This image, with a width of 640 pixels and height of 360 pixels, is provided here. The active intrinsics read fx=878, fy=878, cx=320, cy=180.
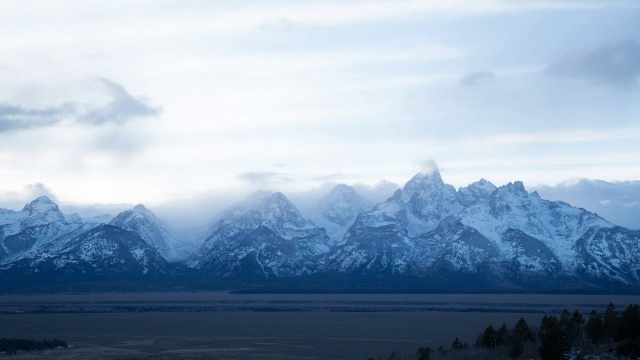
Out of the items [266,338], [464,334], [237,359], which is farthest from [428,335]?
[237,359]

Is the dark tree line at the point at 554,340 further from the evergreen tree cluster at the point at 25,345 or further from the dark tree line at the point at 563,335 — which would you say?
the evergreen tree cluster at the point at 25,345

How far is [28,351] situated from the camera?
130750 millimetres

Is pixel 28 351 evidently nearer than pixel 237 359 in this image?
No

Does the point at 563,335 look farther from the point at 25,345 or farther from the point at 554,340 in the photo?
the point at 25,345

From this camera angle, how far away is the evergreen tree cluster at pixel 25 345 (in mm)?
131250

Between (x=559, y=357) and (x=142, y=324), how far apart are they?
387 feet

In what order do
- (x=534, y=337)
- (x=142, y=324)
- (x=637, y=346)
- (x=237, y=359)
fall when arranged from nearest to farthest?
1. (x=637, y=346)
2. (x=534, y=337)
3. (x=237, y=359)
4. (x=142, y=324)

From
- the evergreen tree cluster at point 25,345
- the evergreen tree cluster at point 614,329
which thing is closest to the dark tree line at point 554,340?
the evergreen tree cluster at point 614,329

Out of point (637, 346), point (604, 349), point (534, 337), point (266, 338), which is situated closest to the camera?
point (637, 346)

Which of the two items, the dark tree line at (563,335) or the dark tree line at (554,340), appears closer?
the dark tree line at (563,335)

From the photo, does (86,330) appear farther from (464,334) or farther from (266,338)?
(464,334)

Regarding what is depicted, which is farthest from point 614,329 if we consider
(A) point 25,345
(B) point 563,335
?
(A) point 25,345

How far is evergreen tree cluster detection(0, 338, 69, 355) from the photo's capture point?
131 m

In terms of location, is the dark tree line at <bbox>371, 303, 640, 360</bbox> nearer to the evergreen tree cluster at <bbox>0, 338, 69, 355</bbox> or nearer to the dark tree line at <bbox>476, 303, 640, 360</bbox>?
the dark tree line at <bbox>476, 303, 640, 360</bbox>
